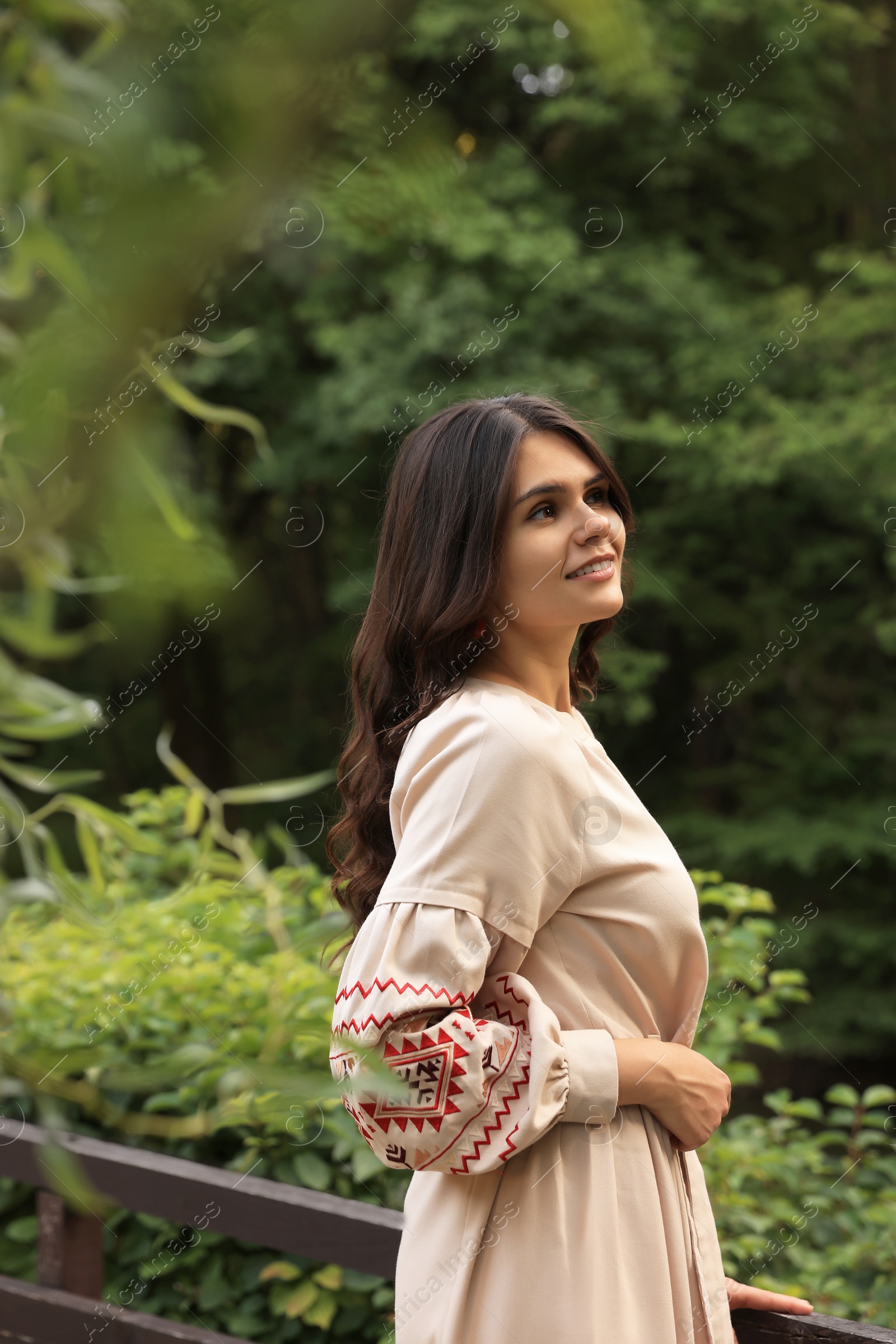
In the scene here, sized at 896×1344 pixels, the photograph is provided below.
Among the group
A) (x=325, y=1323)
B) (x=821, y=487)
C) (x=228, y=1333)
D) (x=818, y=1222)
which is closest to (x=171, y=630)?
(x=325, y=1323)

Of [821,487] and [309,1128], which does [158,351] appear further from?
[821,487]

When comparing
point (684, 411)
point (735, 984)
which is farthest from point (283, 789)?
point (684, 411)

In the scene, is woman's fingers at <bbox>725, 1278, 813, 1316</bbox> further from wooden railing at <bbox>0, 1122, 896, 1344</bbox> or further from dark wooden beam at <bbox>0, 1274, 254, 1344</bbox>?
dark wooden beam at <bbox>0, 1274, 254, 1344</bbox>

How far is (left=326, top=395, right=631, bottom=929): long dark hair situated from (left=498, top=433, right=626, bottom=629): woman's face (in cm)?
2

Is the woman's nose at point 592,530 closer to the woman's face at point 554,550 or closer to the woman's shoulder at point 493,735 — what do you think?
the woman's face at point 554,550

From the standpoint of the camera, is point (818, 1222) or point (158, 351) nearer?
point (158, 351)

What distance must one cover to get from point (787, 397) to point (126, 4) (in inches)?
335

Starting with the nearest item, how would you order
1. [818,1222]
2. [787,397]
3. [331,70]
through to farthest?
[331,70] → [818,1222] → [787,397]

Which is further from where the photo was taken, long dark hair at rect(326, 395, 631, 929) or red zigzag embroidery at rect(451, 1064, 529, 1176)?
long dark hair at rect(326, 395, 631, 929)

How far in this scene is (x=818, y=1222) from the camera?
268cm

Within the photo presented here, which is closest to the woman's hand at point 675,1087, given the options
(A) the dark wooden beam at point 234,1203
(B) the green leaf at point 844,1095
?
(A) the dark wooden beam at point 234,1203

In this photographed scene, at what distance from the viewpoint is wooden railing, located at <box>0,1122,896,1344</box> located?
1784mm

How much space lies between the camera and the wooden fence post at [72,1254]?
2.08 m

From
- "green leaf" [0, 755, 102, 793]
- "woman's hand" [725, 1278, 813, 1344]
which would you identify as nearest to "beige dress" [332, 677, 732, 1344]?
"woman's hand" [725, 1278, 813, 1344]
